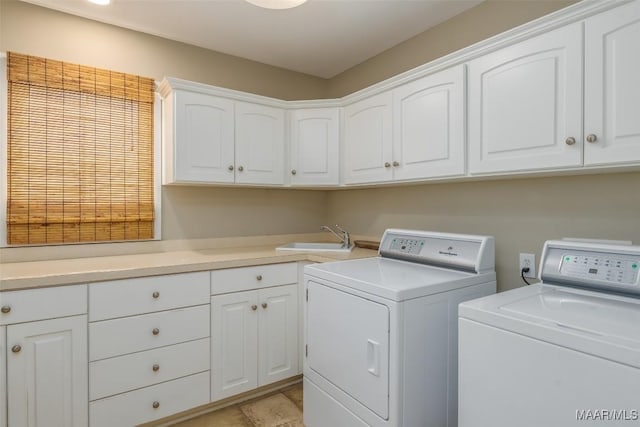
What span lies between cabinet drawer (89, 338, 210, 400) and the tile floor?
0.32 metres

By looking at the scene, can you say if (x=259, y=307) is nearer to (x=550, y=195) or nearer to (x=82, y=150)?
(x=82, y=150)

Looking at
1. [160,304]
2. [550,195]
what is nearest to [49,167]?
[160,304]

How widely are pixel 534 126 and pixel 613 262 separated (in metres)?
0.64

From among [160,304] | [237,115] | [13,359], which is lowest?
[13,359]

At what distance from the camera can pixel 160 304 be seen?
1874mm

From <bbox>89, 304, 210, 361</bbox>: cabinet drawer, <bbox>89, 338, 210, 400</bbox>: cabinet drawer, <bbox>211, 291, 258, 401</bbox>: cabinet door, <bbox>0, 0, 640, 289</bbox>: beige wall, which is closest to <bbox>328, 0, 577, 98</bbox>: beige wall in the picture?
<bbox>0, 0, 640, 289</bbox>: beige wall

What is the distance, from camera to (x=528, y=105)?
5.01ft

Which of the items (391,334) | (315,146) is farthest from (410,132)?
(391,334)

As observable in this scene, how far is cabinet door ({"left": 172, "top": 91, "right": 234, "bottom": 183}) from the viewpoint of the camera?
2.22 meters

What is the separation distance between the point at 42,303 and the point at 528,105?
2.43 meters

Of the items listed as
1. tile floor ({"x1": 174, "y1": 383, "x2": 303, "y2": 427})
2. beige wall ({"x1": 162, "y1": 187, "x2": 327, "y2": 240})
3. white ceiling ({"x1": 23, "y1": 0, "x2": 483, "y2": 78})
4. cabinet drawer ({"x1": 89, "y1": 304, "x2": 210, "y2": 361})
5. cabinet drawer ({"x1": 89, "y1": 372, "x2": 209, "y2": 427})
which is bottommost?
tile floor ({"x1": 174, "y1": 383, "x2": 303, "y2": 427})

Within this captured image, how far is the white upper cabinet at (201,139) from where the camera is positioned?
2219mm

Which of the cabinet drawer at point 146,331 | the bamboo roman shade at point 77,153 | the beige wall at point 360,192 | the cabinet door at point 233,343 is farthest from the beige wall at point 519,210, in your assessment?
the bamboo roman shade at point 77,153

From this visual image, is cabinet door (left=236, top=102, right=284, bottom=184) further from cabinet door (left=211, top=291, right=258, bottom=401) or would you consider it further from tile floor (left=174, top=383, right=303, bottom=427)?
tile floor (left=174, top=383, right=303, bottom=427)
